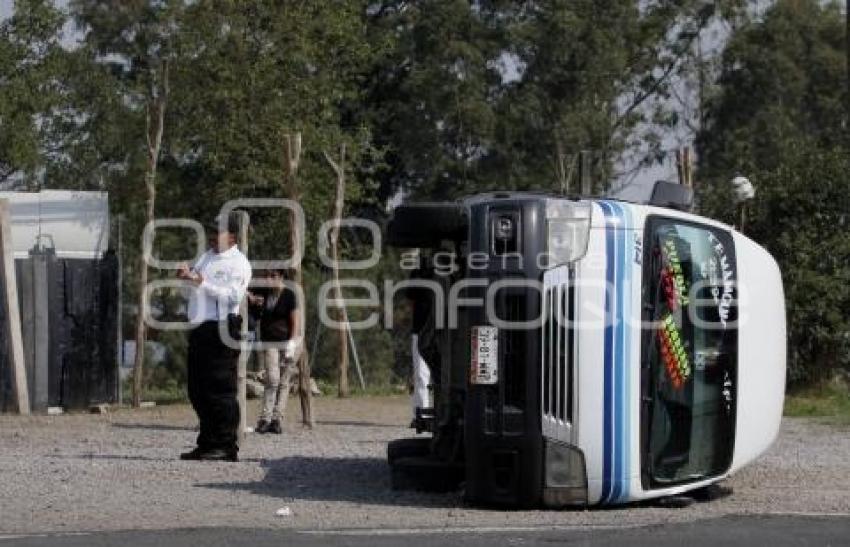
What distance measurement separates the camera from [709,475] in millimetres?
11836

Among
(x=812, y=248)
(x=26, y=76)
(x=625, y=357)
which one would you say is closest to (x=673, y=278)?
(x=625, y=357)

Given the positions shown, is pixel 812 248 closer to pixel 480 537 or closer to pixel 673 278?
pixel 673 278

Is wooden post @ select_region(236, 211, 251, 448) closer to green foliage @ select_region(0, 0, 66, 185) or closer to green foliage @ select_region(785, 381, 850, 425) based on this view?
green foliage @ select_region(785, 381, 850, 425)

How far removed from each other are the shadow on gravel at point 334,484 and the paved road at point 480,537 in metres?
1.52

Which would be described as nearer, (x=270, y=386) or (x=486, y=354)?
(x=486, y=354)

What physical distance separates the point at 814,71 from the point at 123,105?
22316 millimetres

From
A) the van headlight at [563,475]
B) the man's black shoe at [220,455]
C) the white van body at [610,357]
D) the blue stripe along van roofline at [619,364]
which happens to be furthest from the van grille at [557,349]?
the man's black shoe at [220,455]

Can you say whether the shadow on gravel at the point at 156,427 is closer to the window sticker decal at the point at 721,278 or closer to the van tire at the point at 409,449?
the van tire at the point at 409,449

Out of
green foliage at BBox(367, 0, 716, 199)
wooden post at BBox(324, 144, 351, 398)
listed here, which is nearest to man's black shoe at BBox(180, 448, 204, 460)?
wooden post at BBox(324, 144, 351, 398)

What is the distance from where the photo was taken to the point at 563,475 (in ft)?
36.3

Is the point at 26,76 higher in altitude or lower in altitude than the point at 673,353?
higher

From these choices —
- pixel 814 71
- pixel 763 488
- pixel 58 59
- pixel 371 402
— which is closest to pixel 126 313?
pixel 58 59

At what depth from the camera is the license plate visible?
435 inches

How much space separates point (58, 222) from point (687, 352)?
35.9ft
